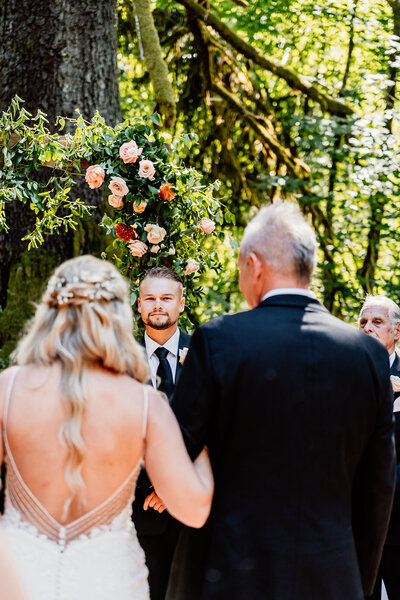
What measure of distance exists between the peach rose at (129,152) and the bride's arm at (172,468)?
219cm

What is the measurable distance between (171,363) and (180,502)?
173cm

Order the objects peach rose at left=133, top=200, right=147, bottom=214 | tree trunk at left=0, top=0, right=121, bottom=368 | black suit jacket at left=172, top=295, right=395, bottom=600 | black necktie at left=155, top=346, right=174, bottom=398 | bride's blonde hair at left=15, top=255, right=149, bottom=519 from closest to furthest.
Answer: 1. bride's blonde hair at left=15, top=255, right=149, bottom=519
2. black suit jacket at left=172, top=295, right=395, bottom=600
3. black necktie at left=155, top=346, right=174, bottom=398
4. peach rose at left=133, top=200, right=147, bottom=214
5. tree trunk at left=0, top=0, right=121, bottom=368

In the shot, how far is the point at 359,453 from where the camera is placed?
269cm

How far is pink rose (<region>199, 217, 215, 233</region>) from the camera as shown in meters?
4.54

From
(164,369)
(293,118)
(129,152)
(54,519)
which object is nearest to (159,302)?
(164,369)

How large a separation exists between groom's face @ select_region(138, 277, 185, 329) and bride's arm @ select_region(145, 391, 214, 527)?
1699mm

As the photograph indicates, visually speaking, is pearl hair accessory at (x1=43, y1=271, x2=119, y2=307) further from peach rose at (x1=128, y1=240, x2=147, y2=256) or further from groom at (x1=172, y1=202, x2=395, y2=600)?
peach rose at (x1=128, y1=240, x2=147, y2=256)

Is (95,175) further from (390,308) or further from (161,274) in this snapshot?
(390,308)

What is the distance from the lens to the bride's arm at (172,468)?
8.02 feet

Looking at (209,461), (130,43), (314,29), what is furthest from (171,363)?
(314,29)

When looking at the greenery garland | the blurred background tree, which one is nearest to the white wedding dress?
the greenery garland

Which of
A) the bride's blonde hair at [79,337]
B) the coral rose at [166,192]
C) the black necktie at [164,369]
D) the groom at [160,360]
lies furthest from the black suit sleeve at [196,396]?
the coral rose at [166,192]

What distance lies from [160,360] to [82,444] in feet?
6.10

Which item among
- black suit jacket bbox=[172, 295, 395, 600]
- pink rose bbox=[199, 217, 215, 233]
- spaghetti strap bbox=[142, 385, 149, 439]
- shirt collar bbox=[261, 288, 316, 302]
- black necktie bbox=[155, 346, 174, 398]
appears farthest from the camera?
pink rose bbox=[199, 217, 215, 233]
